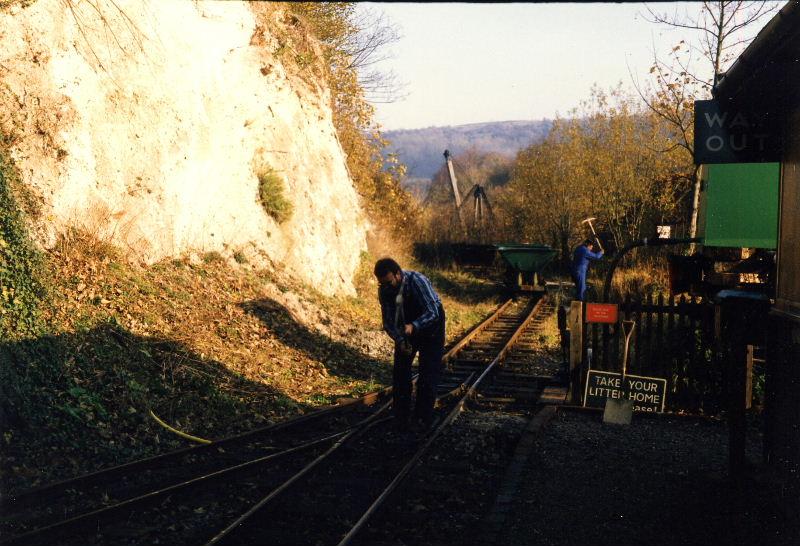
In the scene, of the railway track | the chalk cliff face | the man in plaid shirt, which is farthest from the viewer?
the chalk cliff face

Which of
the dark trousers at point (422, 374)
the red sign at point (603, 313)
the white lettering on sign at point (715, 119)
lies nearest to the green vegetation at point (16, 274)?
the dark trousers at point (422, 374)

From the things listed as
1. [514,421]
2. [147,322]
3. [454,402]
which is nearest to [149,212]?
[147,322]

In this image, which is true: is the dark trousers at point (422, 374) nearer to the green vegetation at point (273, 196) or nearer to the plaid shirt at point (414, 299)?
the plaid shirt at point (414, 299)

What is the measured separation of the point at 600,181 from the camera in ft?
103

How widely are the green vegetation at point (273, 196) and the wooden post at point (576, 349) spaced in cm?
934

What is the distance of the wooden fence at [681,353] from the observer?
972cm

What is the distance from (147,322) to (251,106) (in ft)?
28.5

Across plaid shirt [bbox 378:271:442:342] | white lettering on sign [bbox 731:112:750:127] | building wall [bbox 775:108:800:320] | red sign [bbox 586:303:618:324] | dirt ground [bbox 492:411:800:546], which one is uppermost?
white lettering on sign [bbox 731:112:750:127]

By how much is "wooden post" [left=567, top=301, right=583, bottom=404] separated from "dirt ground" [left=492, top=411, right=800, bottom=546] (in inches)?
45.5

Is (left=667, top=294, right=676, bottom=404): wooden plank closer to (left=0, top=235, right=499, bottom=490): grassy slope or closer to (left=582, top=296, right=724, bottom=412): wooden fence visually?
(left=582, top=296, right=724, bottom=412): wooden fence

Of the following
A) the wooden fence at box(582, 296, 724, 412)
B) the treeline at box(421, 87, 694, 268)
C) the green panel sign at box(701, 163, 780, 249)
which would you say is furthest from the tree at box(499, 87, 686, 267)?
the wooden fence at box(582, 296, 724, 412)

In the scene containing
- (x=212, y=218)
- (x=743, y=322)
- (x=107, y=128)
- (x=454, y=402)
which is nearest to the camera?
(x=743, y=322)

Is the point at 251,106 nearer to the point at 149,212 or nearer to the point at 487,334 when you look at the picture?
the point at 149,212

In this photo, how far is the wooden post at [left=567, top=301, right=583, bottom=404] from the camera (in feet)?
33.6
